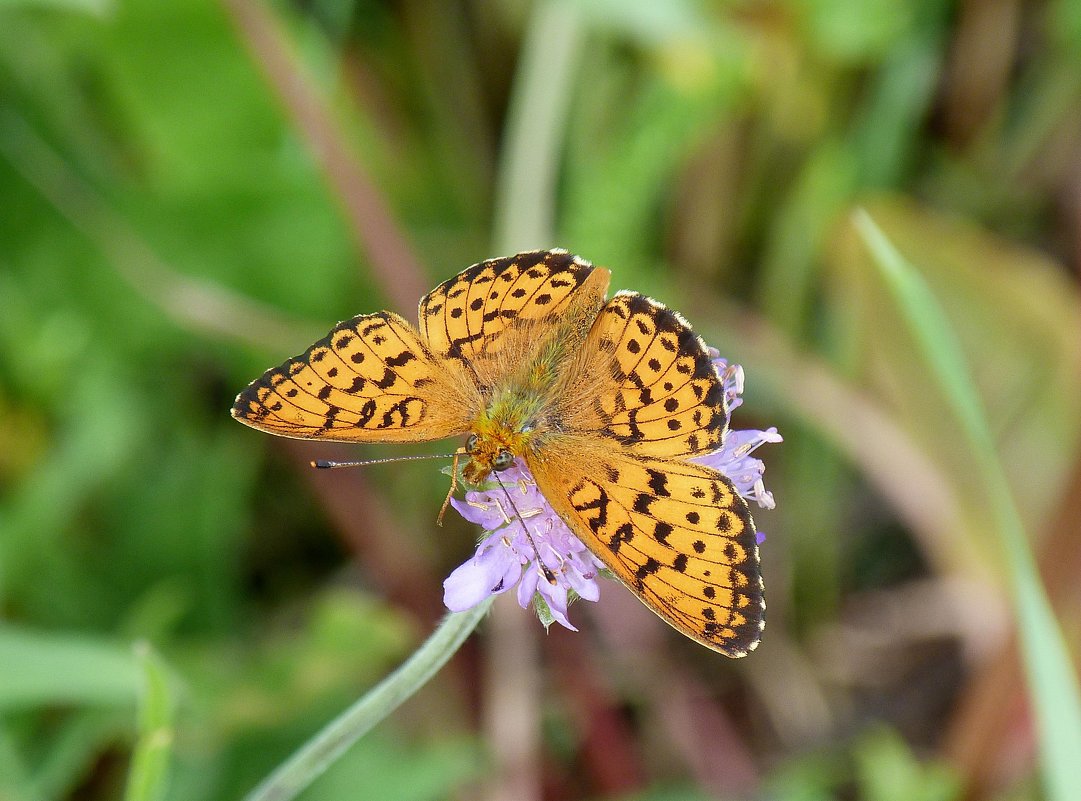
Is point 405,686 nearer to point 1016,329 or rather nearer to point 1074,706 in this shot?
point 1074,706

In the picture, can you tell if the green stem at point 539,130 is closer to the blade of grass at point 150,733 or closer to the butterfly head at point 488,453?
the butterfly head at point 488,453

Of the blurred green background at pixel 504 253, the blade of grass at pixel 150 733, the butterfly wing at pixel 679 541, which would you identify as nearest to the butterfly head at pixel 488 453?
the butterfly wing at pixel 679 541

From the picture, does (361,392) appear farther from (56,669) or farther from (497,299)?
(56,669)

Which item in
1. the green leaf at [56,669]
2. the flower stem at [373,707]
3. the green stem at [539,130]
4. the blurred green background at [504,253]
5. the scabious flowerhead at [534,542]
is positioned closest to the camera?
the flower stem at [373,707]

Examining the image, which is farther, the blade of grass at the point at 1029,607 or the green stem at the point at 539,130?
the green stem at the point at 539,130

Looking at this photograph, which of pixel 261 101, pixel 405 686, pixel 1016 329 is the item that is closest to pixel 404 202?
pixel 261 101

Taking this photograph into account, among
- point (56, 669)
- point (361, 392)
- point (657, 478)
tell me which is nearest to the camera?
point (657, 478)

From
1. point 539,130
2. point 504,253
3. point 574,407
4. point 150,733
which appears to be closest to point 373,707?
point 150,733

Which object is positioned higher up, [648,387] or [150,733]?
[648,387]
